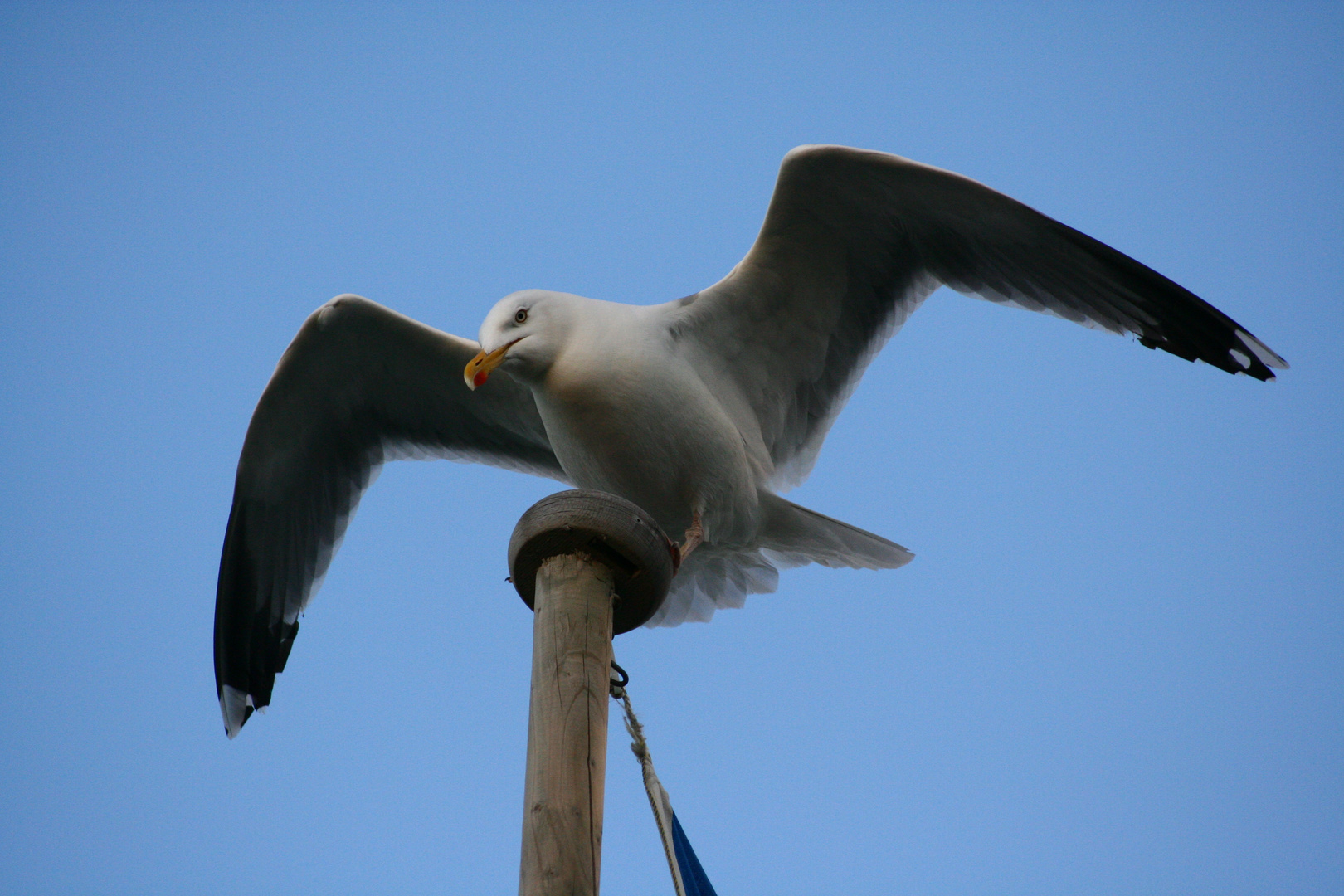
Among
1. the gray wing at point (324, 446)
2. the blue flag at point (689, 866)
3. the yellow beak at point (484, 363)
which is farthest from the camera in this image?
the gray wing at point (324, 446)

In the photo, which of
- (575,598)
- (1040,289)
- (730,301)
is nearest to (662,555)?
(575,598)

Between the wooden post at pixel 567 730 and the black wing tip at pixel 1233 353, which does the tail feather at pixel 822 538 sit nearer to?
the black wing tip at pixel 1233 353

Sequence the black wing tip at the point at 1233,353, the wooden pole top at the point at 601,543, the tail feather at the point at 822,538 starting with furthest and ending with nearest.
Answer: the tail feather at the point at 822,538
the black wing tip at the point at 1233,353
the wooden pole top at the point at 601,543

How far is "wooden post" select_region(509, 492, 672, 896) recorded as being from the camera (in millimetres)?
2146

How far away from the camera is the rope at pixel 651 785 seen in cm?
293

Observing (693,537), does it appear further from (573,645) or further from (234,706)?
(234,706)

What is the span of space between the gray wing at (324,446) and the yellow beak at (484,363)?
28.0 inches

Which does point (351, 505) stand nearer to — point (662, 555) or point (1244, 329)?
point (662, 555)

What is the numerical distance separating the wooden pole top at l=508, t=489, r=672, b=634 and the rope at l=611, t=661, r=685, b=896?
0.93ft

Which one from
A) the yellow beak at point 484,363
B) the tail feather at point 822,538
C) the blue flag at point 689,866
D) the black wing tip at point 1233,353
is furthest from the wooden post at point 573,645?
the black wing tip at point 1233,353

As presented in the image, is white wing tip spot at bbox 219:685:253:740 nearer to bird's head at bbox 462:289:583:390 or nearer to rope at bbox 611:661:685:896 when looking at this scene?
bird's head at bbox 462:289:583:390

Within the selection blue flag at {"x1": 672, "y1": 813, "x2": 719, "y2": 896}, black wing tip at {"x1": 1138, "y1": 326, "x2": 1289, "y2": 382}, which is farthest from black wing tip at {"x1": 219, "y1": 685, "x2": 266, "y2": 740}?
black wing tip at {"x1": 1138, "y1": 326, "x2": 1289, "y2": 382}

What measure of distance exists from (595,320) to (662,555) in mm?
1585

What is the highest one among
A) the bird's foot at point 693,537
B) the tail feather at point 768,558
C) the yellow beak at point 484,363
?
the yellow beak at point 484,363
